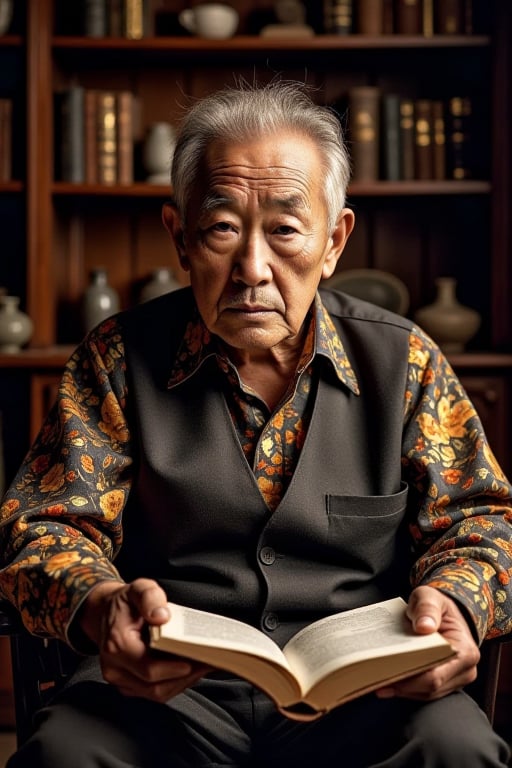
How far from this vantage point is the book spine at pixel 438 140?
10.00 ft

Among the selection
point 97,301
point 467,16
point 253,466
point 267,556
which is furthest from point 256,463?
point 467,16

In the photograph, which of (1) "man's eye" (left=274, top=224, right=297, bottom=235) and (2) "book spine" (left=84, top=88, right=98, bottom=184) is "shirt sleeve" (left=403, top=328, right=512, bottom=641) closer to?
(1) "man's eye" (left=274, top=224, right=297, bottom=235)

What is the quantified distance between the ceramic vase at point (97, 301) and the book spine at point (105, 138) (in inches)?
12.0

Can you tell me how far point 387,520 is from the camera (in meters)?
1.59

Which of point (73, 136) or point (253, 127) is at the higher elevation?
point (73, 136)

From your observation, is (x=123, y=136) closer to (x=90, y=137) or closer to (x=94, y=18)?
(x=90, y=137)

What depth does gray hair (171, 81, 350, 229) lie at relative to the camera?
1.58m

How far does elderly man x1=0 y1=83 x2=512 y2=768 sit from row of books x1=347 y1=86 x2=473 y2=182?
53.9 inches

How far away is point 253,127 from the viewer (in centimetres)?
157

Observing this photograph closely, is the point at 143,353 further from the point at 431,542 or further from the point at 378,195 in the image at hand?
the point at 378,195

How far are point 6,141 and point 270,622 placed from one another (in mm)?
2032

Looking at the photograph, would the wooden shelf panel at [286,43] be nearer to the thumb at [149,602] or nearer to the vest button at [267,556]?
the vest button at [267,556]

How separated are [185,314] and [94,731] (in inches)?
29.5

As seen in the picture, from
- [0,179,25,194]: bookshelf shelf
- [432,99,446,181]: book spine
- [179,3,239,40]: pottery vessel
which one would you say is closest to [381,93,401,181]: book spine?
[432,99,446,181]: book spine
